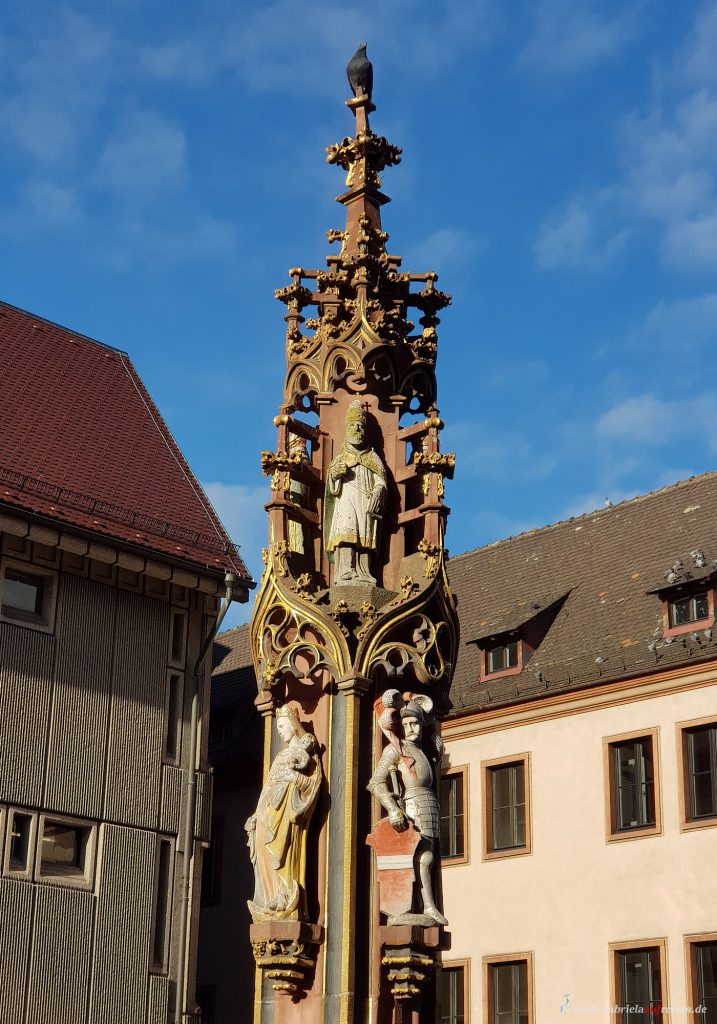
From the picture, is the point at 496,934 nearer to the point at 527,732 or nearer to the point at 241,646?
the point at 527,732

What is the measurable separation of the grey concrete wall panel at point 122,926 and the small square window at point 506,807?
7.37 metres

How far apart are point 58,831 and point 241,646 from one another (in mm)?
15596

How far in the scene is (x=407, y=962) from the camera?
10.5 metres

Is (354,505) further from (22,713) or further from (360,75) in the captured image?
(22,713)

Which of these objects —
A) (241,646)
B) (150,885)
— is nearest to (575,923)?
(150,885)

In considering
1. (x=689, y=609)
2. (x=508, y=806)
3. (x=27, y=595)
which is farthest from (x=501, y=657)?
(x=27, y=595)

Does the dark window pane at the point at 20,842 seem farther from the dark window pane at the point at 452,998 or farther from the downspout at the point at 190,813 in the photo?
the dark window pane at the point at 452,998

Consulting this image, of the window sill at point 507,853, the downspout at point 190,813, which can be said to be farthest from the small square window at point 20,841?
the window sill at point 507,853

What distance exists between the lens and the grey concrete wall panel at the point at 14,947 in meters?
20.4

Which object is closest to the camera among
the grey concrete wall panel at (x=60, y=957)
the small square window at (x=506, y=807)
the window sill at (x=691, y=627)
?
the grey concrete wall panel at (x=60, y=957)

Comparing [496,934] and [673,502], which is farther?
[673,502]

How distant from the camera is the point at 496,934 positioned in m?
27.3

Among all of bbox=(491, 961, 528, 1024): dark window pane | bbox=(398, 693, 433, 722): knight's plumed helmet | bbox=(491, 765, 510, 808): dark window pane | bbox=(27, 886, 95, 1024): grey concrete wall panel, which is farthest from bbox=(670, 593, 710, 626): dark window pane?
bbox=(398, 693, 433, 722): knight's plumed helmet

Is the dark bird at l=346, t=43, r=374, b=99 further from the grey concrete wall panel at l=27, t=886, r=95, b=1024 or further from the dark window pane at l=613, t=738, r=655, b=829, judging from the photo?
the dark window pane at l=613, t=738, r=655, b=829
